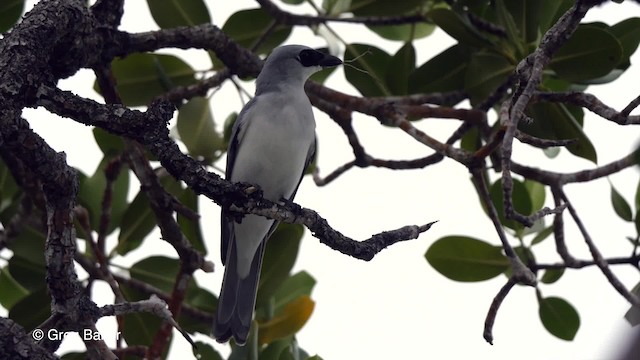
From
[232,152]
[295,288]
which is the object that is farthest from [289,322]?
[232,152]

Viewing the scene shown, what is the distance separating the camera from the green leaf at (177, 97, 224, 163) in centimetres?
446

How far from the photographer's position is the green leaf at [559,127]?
3822 mm

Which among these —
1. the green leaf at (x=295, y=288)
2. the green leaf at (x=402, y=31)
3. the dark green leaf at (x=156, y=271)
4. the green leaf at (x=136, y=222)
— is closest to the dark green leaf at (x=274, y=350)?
the green leaf at (x=295, y=288)

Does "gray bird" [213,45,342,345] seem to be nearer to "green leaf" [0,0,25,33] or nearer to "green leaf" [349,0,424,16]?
"green leaf" [349,0,424,16]

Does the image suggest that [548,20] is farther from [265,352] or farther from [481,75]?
[265,352]

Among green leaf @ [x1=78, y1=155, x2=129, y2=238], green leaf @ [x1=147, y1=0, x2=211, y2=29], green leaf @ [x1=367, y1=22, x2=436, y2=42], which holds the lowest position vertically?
green leaf @ [x1=78, y1=155, x2=129, y2=238]

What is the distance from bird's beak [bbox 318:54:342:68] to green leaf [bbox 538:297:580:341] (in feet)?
5.62

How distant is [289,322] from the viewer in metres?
3.93

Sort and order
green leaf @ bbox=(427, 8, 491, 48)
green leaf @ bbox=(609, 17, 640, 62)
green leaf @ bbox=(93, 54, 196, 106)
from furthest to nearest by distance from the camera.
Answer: green leaf @ bbox=(93, 54, 196, 106)
green leaf @ bbox=(609, 17, 640, 62)
green leaf @ bbox=(427, 8, 491, 48)

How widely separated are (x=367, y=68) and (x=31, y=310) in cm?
219

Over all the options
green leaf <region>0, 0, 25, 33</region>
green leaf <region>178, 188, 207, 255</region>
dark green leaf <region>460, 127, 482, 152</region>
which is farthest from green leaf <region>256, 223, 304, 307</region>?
green leaf <region>0, 0, 25, 33</region>

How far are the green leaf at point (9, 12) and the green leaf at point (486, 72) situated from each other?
2.37 meters

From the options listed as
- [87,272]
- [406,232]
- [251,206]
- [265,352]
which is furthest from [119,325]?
[406,232]

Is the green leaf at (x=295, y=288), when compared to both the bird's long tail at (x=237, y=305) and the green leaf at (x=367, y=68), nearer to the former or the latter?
the bird's long tail at (x=237, y=305)
